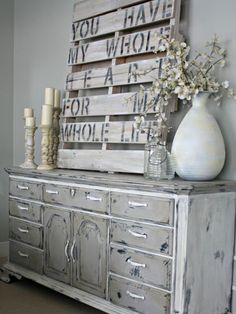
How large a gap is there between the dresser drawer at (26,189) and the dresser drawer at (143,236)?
787mm

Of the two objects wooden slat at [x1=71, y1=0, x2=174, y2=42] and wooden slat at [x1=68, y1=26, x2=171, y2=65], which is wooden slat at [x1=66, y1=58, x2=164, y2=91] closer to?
wooden slat at [x1=68, y1=26, x2=171, y2=65]

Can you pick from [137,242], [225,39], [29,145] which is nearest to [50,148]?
[29,145]

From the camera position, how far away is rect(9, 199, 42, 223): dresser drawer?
3152 mm

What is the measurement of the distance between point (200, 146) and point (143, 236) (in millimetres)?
559

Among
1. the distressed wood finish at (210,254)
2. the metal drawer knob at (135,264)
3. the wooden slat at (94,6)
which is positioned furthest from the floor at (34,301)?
the wooden slat at (94,6)

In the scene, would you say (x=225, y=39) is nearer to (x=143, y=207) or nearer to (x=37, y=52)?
(x=143, y=207)

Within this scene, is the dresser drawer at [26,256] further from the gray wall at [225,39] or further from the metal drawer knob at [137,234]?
the gray wall at [225,39]

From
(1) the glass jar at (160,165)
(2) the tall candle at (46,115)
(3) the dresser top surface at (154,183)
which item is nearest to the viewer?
(3) the dresser top surface at (154,183)

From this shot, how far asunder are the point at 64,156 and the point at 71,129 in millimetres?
207

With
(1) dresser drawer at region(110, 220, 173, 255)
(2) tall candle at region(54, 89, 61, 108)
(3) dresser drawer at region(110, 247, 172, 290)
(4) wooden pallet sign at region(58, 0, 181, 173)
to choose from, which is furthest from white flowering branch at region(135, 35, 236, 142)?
(2) tall candle at region(54, 89, 61, 108)

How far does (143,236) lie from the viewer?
7.84 feet

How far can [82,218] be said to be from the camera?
278 cm

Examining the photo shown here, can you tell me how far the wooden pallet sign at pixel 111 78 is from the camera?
2.84m

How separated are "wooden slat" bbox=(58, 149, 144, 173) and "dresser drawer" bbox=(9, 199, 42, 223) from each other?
1.24ft
